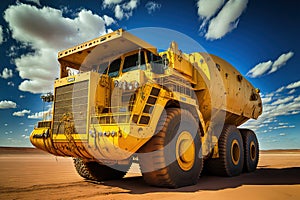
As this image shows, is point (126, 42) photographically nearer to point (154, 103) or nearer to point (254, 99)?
point (154, 103)

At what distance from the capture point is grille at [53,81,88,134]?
19.2ft

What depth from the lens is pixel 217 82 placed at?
8805mm

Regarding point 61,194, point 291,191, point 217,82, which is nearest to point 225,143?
point 217,82

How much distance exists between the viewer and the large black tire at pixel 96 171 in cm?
782

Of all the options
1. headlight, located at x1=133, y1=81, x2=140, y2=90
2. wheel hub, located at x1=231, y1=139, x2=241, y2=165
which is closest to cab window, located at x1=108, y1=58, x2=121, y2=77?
headlight, located at x1=133, y1=81, x2=140, y2=90

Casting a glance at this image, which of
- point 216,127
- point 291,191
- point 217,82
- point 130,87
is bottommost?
point 291,191

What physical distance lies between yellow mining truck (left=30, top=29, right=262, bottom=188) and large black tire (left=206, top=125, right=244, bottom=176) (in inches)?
1.4

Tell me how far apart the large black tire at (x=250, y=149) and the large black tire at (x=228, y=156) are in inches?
34.6

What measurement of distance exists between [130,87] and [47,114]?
277cm

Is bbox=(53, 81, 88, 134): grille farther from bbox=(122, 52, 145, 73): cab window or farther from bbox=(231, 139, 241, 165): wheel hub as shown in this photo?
bbox=(231, 139, 241, 165): wheel hub

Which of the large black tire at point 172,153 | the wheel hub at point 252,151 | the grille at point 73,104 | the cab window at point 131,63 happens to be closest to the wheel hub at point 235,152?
the wheel hub at point 252,151

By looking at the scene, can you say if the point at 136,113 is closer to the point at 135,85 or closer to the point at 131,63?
the point at 135,85

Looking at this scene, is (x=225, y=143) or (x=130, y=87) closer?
(x=130, y=87)

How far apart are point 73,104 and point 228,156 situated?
5629mm
